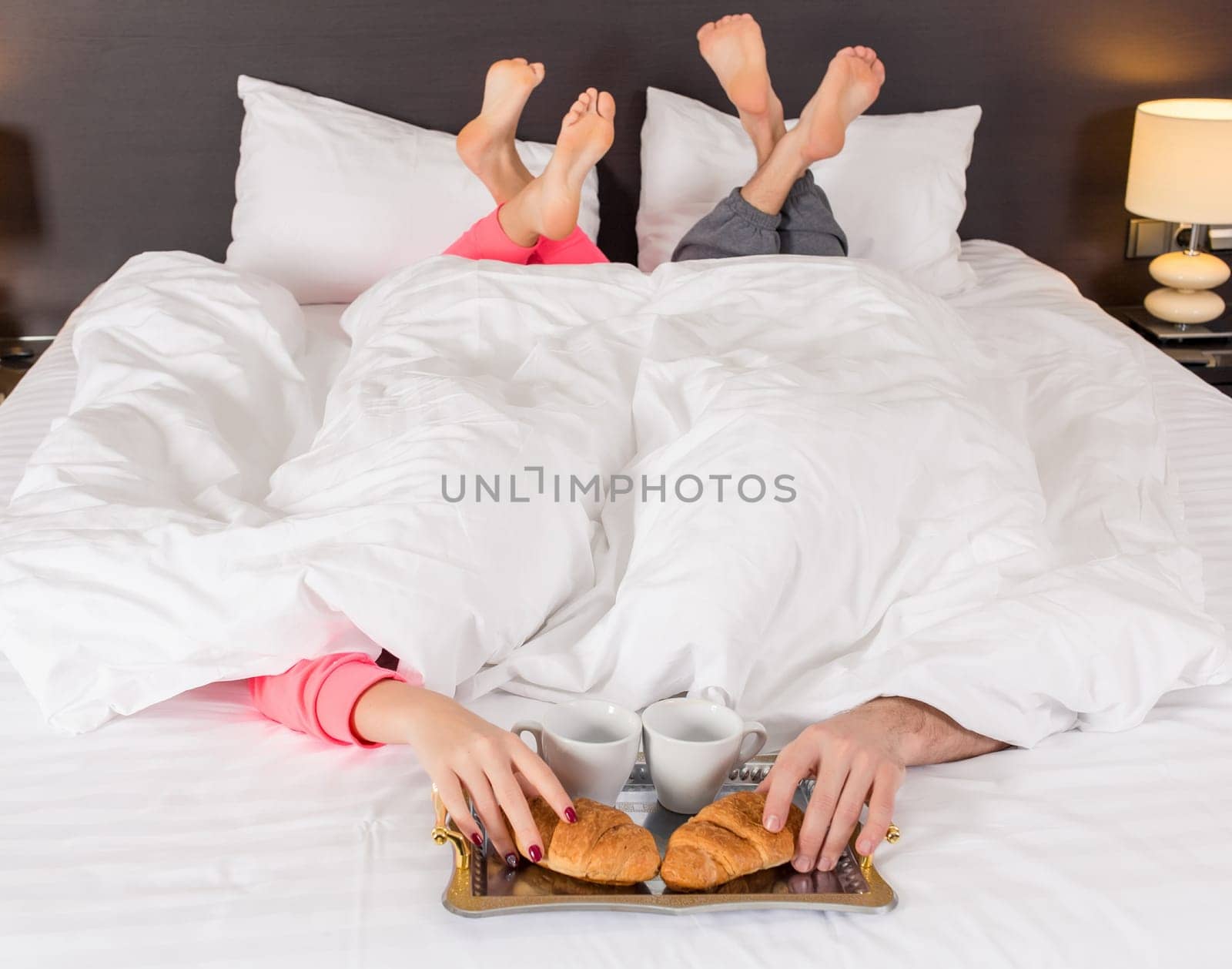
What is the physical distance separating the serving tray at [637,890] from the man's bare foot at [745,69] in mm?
1497

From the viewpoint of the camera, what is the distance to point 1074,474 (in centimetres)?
140

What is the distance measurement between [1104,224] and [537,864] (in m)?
2.24

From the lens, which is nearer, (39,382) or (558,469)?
(558,469)

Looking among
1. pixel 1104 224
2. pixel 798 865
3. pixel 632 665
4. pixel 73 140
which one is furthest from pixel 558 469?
pixel 1104 224

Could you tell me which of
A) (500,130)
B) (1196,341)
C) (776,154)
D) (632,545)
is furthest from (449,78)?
(1196,341)

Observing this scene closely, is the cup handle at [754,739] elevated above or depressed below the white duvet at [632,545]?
below

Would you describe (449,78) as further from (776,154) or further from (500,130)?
(776,154)

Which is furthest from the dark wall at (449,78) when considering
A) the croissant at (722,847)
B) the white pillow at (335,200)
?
the croissant at (722,847)

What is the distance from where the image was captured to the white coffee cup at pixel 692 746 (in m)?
0.87

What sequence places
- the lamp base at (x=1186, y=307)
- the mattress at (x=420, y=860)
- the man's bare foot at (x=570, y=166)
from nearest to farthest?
the mattress at (x=420, y=860)
the man's bare foot at (x=570, y=166)
the lamp base at (x=1186, y=307)

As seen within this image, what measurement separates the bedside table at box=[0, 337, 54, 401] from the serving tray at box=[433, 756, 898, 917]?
1.83m

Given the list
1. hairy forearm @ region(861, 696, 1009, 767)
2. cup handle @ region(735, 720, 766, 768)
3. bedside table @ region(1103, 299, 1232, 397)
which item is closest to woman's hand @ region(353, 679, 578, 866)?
cup handle @ region(735, 720, 766, 768)

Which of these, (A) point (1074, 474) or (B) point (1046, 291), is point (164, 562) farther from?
(B) point (1046, 291)

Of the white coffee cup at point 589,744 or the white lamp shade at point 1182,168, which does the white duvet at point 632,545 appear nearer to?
the white coffee cup at point 589,744
